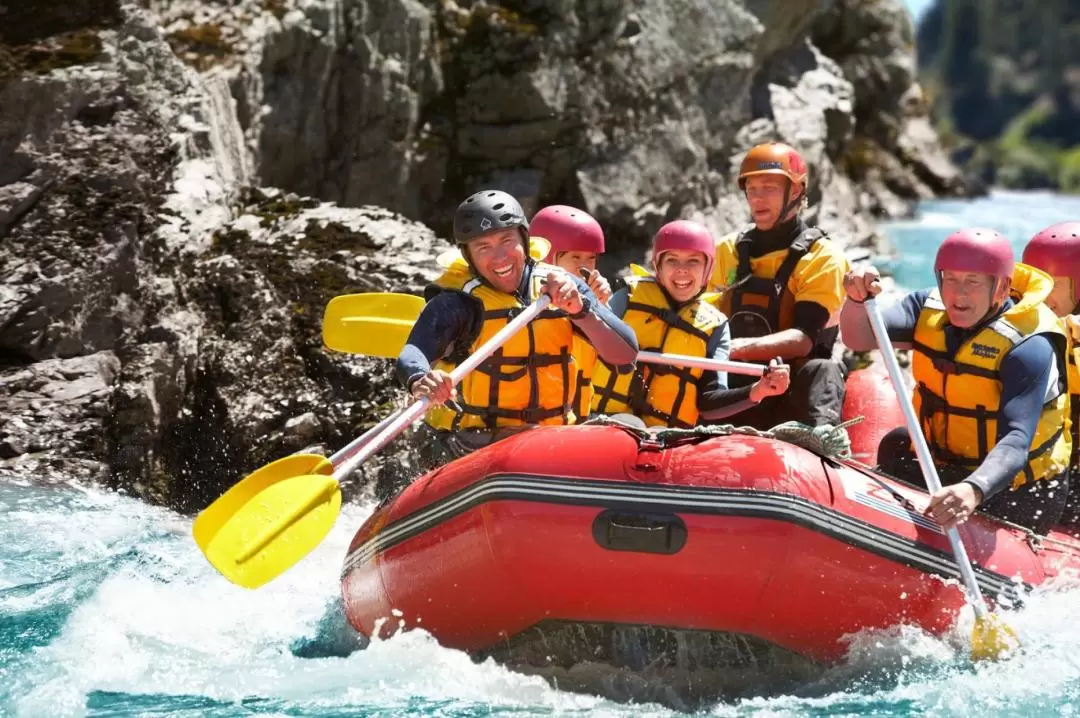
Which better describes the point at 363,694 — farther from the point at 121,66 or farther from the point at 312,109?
the point at 312,109

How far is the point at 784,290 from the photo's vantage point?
6016 mm

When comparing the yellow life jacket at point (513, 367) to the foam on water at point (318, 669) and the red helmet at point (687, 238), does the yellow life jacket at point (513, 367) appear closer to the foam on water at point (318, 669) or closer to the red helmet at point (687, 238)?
the red helmet at point (687, 238)

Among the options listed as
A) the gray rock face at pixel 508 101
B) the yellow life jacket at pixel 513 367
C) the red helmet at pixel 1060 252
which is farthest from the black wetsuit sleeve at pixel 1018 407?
the gray rock face at pixel 508 101

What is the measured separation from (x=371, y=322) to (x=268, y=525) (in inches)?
53.1

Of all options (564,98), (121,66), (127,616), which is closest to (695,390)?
(127,616)

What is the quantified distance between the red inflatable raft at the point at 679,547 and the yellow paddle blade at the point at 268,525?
0.39m

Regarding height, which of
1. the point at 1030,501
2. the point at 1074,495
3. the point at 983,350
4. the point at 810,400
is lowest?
the point at 1074,495

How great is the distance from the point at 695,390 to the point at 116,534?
2831mm

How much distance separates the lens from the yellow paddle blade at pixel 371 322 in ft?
18.3

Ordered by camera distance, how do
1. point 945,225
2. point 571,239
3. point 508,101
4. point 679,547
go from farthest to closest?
point 945,225
point 508,101
point 571,239
point 679,547

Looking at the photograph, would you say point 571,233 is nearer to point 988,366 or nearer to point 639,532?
point 988,366

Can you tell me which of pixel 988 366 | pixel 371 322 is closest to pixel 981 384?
pixel 988 366

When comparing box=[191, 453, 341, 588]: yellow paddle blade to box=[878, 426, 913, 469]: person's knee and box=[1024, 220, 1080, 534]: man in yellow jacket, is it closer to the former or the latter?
box=[878, 426, 913, 469]: person's knee

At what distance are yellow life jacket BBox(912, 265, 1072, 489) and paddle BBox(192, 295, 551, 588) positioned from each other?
1.50 m
